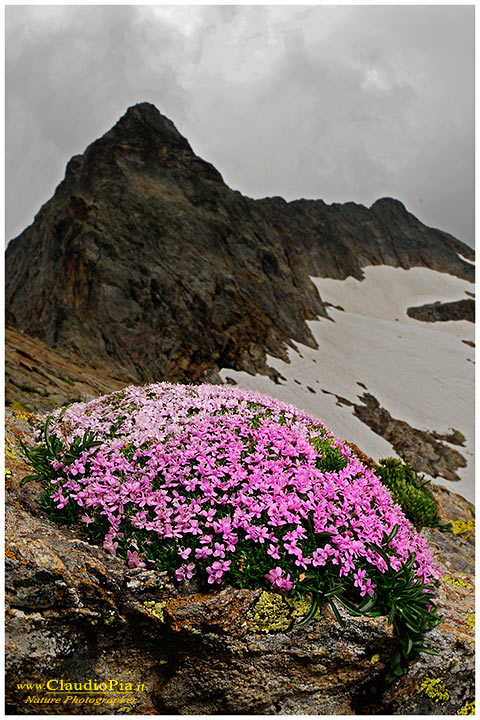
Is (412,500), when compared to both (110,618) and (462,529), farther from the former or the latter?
(110,618)

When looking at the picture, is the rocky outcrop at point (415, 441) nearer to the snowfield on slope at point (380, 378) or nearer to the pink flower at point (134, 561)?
the snowfield on slope at point (380, 378)

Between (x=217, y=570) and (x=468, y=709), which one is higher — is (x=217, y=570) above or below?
above

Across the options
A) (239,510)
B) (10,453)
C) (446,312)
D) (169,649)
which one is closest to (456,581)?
(239,510)

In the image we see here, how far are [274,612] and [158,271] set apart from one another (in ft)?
96.8

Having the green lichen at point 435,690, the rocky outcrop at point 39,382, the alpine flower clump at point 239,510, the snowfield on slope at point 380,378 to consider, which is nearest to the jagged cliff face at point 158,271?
the snowfield on slope at point 380,378

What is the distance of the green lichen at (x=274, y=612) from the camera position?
3494 mm

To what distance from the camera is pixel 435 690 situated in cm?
381

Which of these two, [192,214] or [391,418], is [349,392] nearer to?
[391,418]

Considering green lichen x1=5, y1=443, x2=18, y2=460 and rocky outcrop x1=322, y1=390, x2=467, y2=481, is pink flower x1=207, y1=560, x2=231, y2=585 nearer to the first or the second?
green lichen x1=5, y1=443, x2=18, y2=460

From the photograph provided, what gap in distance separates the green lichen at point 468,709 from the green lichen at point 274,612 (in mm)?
1939

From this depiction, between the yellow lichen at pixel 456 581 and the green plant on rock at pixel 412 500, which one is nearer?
the yellow lichen at pixel 456 581

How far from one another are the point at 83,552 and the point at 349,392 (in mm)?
33888

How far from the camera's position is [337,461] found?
4973 millimetres

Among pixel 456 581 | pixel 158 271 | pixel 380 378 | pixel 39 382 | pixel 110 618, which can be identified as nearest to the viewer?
pixel 110 618
